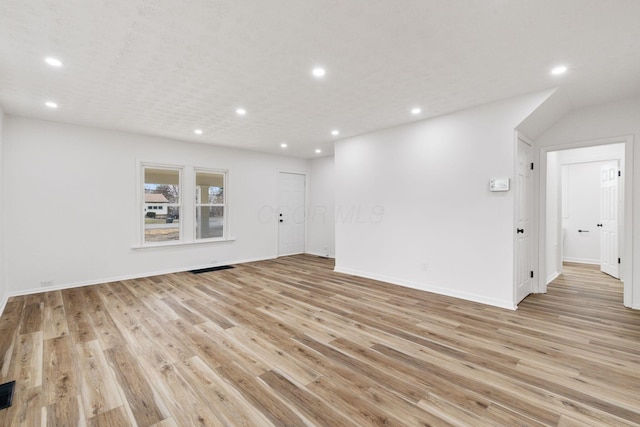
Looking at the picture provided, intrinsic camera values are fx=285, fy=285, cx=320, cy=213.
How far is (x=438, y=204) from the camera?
436 cm

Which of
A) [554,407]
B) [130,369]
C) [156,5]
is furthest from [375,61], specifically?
[130,369]

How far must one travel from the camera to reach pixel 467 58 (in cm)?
270

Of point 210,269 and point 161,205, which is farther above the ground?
point 161,205

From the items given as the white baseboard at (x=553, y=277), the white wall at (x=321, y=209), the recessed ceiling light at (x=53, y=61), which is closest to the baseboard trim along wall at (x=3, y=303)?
the recessed ceiling light at (x=53, y=61)

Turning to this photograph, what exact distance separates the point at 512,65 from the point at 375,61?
53.6 inches

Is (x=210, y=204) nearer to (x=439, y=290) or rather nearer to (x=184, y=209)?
(x=184, y=209)

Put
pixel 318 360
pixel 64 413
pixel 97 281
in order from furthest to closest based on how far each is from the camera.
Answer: pixel 97 281 < pixel 318 360 < pixel 64 413

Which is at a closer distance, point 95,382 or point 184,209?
point 95,382

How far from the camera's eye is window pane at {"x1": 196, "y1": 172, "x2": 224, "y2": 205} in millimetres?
6355

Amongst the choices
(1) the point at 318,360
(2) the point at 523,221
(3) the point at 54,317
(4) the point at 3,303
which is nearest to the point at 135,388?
(1) the point at 318,360

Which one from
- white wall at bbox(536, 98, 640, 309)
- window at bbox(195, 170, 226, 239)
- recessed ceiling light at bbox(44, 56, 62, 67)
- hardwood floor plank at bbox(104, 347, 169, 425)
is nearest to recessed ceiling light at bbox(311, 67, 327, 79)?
recessed ceiling light at bbox(44, 56, 62, 67)

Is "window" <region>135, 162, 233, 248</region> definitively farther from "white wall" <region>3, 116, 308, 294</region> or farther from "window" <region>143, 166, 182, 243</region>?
"white wall" <region>3, 116, 308, 294</region>

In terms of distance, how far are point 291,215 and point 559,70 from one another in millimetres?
6189

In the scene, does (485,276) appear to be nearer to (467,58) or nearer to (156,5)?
(467,58)
